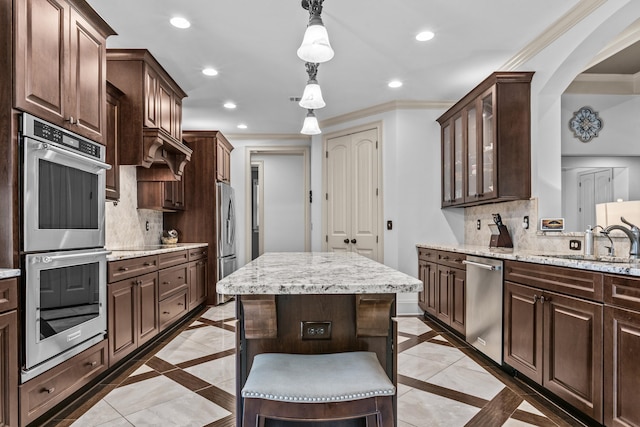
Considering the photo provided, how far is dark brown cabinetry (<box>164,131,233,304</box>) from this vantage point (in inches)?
201

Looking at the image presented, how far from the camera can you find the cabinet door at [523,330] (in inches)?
92.9

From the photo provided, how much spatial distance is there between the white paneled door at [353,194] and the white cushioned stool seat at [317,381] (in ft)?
11.8

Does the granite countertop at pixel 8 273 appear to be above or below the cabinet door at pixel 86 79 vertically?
below

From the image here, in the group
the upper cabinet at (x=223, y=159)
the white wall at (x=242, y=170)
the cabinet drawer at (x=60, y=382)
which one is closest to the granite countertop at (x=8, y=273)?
the cabinet drawer at (x=60, y=382)

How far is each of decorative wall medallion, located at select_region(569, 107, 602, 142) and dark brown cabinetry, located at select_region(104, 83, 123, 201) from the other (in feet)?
15.0

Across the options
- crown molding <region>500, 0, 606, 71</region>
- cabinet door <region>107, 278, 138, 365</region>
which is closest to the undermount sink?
crown molding <region>500, 0, 606, 71</region>

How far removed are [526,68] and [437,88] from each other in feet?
3.39

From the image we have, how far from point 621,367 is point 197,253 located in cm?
418

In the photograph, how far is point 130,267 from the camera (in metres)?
2.94

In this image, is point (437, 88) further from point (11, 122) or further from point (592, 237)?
point (11, 122)

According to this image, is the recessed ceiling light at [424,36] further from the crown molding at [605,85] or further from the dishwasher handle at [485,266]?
the crown molding at [605,85]

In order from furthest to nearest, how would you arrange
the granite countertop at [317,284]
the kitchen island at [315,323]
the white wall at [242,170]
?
the white wall at [242,170] < the kitchen island at [315,323] < the granite countertop at [317,284]

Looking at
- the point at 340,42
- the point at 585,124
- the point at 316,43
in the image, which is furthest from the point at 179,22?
the point at 585,124

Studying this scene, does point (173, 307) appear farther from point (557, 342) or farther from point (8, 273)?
point (557, 342)
